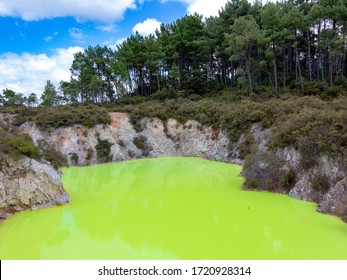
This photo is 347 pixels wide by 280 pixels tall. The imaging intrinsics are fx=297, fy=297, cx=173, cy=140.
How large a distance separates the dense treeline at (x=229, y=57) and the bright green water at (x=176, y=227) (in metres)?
23.3

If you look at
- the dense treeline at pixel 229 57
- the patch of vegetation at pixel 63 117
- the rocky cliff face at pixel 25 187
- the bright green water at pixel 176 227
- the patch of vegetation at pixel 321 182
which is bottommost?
the bright green water at pixel 176 227

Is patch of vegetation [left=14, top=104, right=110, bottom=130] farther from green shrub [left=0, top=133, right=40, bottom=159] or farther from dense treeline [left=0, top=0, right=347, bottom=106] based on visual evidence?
green shrub [left=0, top=133, right=40, bottom=159]

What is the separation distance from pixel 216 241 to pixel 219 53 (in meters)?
38.9

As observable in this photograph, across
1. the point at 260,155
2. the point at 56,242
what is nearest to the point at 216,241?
the point at 56,242

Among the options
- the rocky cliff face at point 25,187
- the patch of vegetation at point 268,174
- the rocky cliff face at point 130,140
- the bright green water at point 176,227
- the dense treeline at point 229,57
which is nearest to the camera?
the bright green water at point 176,227

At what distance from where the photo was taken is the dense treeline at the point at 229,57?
108 ft

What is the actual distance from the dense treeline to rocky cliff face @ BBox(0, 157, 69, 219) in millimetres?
27012

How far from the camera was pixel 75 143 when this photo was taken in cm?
2767

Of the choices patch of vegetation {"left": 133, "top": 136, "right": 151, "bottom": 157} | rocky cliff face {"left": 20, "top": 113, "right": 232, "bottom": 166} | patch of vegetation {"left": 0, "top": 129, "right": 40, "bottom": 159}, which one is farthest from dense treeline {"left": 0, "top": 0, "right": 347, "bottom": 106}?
patch of vegetation {"left": 0, "top": 129, "right": 40, "bottom": 159}

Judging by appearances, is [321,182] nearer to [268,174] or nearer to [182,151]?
[268,174]

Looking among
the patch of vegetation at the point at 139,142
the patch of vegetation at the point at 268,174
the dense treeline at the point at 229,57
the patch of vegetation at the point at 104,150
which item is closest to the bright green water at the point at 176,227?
the patch of vegetation at the point at 268,174

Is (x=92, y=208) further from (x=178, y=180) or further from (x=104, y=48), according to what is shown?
(x=104, y=48)

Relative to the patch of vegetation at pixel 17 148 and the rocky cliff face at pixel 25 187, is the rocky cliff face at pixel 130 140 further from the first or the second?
the rocky cliff face at pixel 25 187

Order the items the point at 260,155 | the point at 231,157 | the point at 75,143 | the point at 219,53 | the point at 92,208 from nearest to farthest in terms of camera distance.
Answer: the point at 92,208
the point at 260,155
the point at 231,157
the point at 75,143
the point at 219,53
